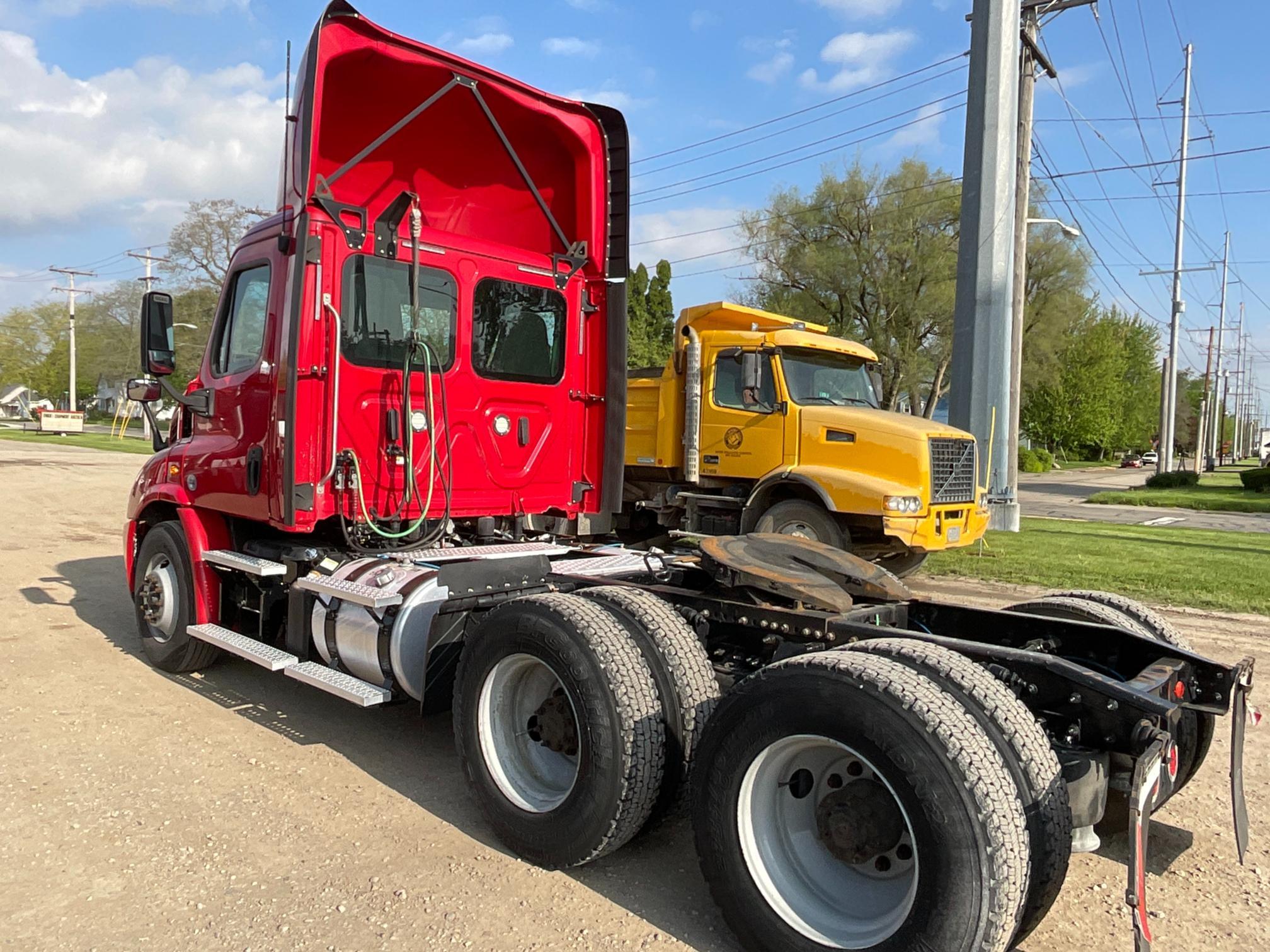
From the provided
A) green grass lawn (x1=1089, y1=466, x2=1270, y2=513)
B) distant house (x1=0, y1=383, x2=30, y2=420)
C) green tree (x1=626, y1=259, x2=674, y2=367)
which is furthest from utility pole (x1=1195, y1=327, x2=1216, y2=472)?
distant house (x1=0, y1=383, x2=30, y2=420)

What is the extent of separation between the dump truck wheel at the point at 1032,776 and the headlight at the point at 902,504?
20.8 feet

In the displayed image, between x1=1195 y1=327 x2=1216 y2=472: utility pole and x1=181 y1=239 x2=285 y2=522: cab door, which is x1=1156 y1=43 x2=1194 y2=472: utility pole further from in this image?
x1=181 y1=239 x2=285 y2=522: cab door

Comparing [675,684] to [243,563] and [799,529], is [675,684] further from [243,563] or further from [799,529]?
[799,529]

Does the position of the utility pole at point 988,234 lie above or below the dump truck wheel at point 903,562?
above

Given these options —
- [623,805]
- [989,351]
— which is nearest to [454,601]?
[623,805]

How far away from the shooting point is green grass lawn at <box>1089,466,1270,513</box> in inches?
949

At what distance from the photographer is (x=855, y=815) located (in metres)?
2.70

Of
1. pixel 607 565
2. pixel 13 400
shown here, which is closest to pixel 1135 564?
pixel 607 565

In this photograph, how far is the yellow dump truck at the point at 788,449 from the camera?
30.1 feet

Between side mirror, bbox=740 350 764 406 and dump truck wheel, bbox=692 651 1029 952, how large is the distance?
722 cm

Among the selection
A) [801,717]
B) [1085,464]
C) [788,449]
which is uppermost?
[788,449]

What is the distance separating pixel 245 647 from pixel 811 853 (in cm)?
335

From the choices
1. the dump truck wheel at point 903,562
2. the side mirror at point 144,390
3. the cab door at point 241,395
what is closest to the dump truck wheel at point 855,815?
the cab door at point 241,395

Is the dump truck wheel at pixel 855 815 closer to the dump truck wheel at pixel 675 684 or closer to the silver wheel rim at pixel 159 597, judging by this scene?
the dump truck wheel at pixel 675 684
